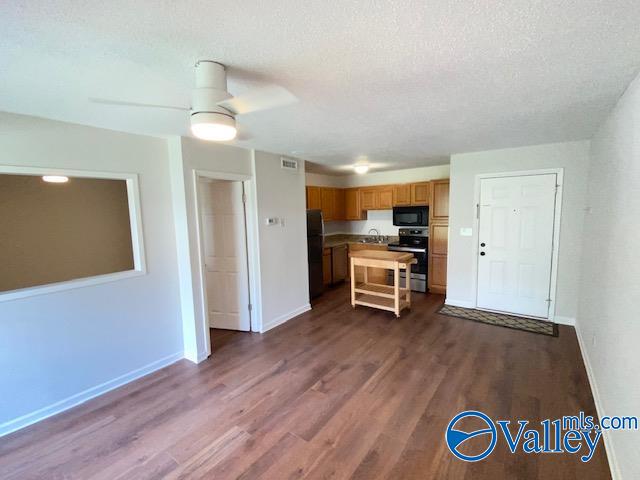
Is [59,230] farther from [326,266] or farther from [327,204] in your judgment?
[327,204]

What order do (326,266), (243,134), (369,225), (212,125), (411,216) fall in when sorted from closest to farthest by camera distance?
(212,125), (243,134), (411,216), (326,266), (369,225)

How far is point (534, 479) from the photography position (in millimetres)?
1675

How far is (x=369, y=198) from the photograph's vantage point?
6.13 metres

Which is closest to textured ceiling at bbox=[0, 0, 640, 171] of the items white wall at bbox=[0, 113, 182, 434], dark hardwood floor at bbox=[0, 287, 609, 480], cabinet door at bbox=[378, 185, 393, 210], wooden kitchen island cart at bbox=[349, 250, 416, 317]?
white wall at bbox=[0, 113, 182, 434]

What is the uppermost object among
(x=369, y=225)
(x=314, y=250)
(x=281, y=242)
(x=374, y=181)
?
(x=374, y=181)

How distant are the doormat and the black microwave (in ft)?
5.68

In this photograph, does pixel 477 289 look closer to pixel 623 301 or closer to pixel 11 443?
pixel 623 301

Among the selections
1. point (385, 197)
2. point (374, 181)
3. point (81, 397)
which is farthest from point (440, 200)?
point (81, 397)

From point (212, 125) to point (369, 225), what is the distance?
5324 millimetres

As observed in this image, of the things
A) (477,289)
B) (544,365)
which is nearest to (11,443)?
(544,365)

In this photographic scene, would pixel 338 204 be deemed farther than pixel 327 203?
Yes

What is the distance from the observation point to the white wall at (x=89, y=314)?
219 cm

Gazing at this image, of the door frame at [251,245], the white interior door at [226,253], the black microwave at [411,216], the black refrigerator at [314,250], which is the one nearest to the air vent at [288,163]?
the door frame at [251,245]

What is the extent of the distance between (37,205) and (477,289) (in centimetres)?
578
